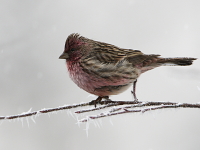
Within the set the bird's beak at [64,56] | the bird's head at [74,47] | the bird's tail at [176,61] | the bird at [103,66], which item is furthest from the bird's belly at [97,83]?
the bird's tail at [176,61]

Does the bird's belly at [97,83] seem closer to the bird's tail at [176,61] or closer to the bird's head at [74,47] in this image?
the bird's head at [74,47]

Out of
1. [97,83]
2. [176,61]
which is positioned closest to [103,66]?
[97,83]

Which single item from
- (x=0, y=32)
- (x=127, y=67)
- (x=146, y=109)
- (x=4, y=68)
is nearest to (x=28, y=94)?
(x=4, y=68)

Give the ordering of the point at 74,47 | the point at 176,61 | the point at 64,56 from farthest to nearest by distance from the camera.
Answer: the point at 74,47, the point at 64,56, the point at 176,61

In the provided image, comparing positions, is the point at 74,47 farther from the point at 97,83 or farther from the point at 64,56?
the point at 97,83

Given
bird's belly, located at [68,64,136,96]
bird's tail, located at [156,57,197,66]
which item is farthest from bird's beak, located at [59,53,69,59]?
Answer: bird's tail, located at [156,57,197,66]

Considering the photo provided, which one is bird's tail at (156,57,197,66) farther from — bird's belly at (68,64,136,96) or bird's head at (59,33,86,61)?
bird's head at (59,33,86,61)

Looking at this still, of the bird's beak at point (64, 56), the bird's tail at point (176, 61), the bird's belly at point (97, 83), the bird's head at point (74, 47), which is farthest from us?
the bird's head at point (74, 47)
